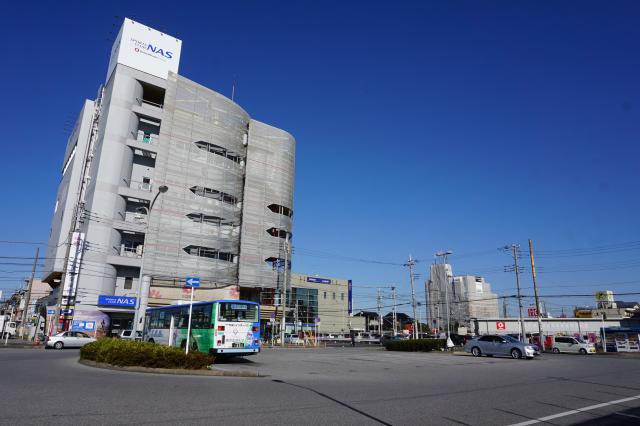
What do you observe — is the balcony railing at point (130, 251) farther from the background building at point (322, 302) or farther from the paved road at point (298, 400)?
the background building at point (322, 302)

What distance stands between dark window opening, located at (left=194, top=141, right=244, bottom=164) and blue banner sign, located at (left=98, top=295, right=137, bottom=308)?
70.7ft

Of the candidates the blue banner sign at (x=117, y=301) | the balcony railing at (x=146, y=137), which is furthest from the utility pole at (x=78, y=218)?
the balcony railing at (x=146, y=137)

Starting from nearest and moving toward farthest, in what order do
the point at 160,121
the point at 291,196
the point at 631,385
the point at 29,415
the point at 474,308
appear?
the point at 29,415 → the point at 631,385 → the point at 160,121 → the point at 291,196 → the point at 474,308

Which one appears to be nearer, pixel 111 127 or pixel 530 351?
pixel 530 351

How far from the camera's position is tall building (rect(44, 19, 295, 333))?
48.1m

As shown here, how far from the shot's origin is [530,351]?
29328mm

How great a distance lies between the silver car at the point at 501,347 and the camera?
29547 mm

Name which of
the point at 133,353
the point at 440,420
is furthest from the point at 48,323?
the point at 440,420

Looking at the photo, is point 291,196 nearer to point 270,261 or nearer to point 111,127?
point 270,261

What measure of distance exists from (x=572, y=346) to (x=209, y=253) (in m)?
41.9

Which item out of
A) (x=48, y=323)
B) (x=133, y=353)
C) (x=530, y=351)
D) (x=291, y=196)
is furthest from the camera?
(x=291, y=196)

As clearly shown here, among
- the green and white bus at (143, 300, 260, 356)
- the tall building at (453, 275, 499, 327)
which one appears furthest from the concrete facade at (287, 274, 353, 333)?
the green and white bus at (143, 300, 260, 356)

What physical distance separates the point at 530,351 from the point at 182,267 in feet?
127

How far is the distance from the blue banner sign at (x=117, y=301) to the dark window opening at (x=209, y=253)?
30.1 feet
